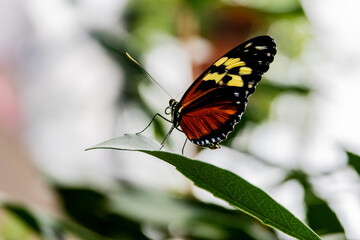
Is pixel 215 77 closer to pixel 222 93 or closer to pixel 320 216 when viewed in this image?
pixel 222 93

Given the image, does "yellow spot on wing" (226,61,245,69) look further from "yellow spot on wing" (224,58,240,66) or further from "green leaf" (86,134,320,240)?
"green leaf" (86,134,320,240)

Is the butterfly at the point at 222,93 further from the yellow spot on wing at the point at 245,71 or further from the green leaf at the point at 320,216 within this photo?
the green leaf at the point at 320,216

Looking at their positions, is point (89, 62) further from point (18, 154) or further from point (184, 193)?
point (184, 193)

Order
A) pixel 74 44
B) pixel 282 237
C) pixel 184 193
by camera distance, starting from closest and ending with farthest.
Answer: pixel 282 237 → pixel 184 193 → pixel 74 44

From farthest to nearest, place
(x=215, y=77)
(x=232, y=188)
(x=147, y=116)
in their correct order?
(x=147, y=116), (x=215, y=77), (x=232, y=188)

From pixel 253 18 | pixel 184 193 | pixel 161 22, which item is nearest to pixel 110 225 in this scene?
pixel 184 193

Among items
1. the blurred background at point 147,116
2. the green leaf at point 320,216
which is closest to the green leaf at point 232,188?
the blurred background at point 147,116

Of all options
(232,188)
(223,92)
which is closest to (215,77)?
(223,92)

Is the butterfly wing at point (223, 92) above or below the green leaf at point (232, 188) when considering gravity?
above
